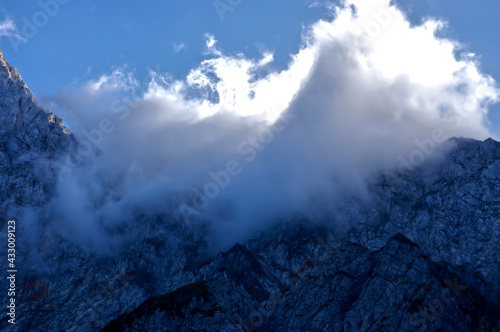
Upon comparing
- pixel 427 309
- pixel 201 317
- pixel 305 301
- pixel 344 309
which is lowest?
pixel 427 309

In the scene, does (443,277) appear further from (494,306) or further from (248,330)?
(248,330)

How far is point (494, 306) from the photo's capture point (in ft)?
508

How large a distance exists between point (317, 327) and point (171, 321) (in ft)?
207

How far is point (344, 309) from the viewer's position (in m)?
173

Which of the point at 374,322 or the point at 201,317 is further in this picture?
the point at 201,317

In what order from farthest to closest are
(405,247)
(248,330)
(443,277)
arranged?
(248,330) < (405,247) < (443,277)

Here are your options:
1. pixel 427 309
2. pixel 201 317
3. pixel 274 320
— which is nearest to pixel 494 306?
pixel 427 309

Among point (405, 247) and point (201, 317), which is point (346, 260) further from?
point (201, 317)

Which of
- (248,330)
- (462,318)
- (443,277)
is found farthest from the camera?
(248,330)

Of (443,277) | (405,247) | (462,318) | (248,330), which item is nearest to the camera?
(462,318)

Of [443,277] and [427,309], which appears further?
[443,277]

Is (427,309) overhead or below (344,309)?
below

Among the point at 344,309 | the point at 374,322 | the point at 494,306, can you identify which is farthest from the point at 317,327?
the point at 494,306

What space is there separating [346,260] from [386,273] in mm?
23736
